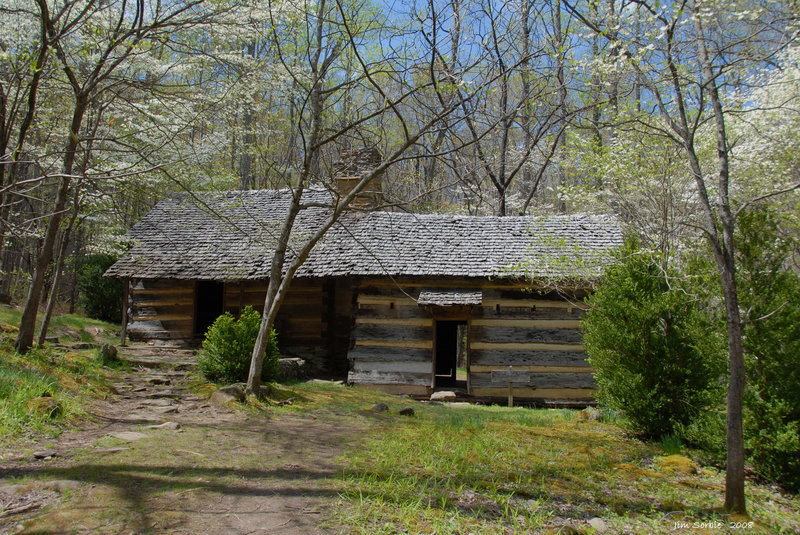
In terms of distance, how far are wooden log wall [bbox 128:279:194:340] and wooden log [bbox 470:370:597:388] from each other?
8.14 m

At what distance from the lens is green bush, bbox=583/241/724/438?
24.2 ft

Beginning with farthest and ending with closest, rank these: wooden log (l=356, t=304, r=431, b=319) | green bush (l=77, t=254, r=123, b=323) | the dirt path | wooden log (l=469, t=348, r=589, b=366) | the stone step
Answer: green bush (l=77, t=254, r=123, b=323)
wooden log (l=356, t=304, r=431, b=319)
wooden log (l=469, t=348, r=589, b=366)
the stone step
the dirt path

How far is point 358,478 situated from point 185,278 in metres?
10.4

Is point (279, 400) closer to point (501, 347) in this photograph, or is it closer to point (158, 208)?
point (501, 347)

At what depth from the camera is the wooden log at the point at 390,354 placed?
42.3 ft

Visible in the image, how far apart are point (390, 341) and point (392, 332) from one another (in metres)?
0.23

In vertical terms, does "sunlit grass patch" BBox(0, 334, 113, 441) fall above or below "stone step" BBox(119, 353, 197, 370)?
above

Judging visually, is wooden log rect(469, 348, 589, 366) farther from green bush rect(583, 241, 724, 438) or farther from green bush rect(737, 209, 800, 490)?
green bush rect(737, 209, 800, 490)

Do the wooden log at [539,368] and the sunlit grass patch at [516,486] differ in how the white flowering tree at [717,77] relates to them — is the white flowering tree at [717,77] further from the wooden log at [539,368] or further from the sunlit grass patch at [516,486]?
the wooden log at [539,368]

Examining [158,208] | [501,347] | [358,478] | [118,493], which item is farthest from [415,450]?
[158,208]

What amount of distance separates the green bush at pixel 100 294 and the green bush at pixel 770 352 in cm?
1813

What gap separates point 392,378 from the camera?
12.9 m

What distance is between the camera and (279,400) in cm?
891

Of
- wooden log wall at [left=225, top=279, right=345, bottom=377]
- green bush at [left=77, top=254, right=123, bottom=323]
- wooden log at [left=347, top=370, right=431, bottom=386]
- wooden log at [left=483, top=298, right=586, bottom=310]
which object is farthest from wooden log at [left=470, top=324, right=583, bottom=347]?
green bush at [left=77, top=254, right=123, bottom=323]
